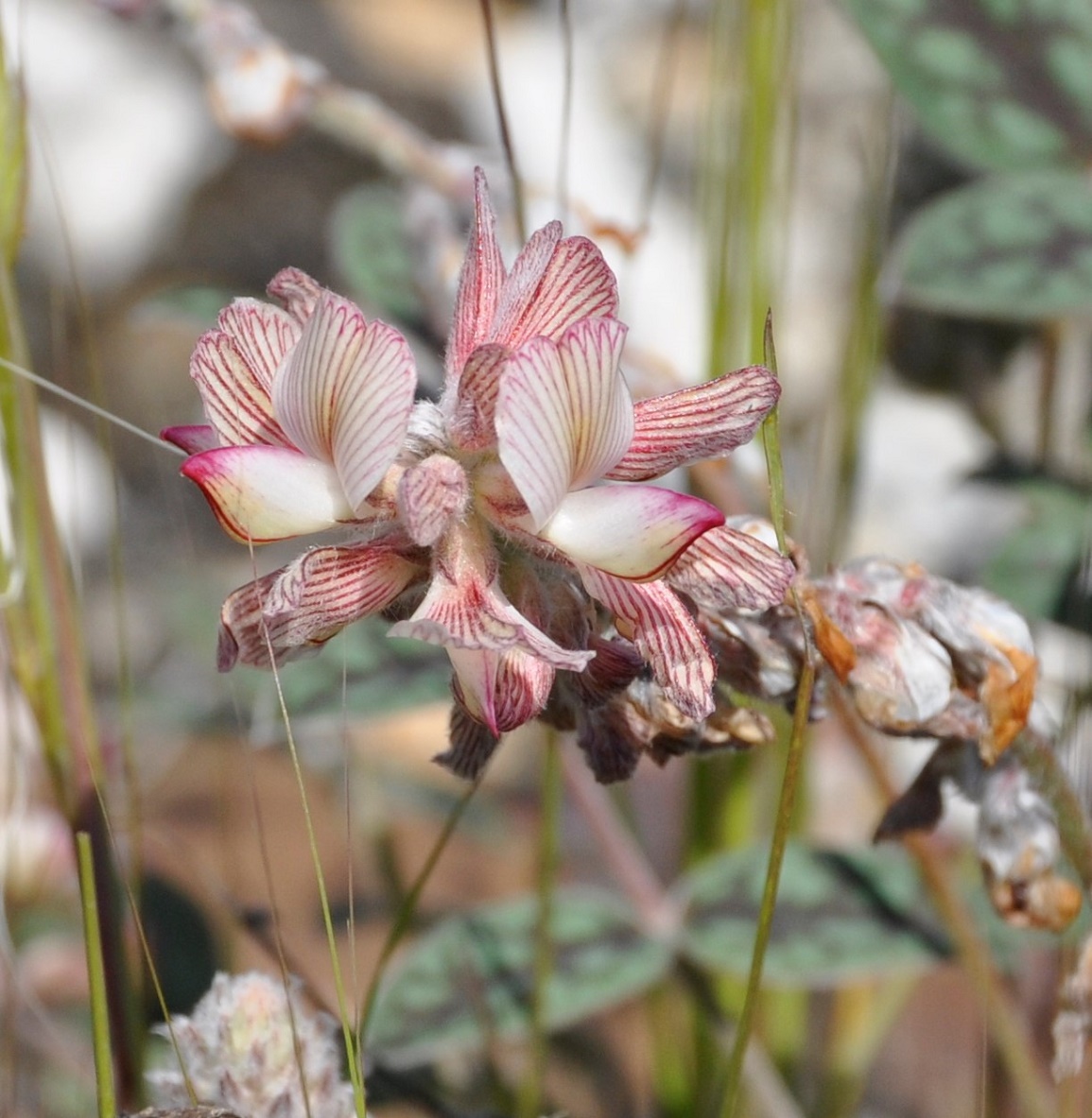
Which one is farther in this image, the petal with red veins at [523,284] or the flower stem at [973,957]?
the flower stem at [973,957]

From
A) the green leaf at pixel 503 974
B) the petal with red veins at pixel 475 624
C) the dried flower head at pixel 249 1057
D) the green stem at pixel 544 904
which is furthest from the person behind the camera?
the green leaf at pixel 503 974

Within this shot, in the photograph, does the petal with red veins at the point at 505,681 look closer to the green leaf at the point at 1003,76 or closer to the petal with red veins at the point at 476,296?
the petal with red veins at the point at 476,296

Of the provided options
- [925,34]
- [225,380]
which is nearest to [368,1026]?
[225,380]

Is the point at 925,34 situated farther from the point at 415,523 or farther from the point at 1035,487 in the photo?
the point at 415,523

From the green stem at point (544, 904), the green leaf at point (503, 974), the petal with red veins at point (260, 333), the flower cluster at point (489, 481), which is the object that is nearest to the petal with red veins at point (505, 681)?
the flower cluster at point (489, 481)

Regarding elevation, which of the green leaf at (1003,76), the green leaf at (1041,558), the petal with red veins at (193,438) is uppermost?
the green leaf at (1003,76)

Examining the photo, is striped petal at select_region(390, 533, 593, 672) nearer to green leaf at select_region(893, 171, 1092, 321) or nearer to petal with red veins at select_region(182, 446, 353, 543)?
petal with red veins at select_region(182, 446, 353, 543)

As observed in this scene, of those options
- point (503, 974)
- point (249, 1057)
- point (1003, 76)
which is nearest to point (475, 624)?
point (249, 1057)

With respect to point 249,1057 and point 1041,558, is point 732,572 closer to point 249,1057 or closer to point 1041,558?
point 249,1057
